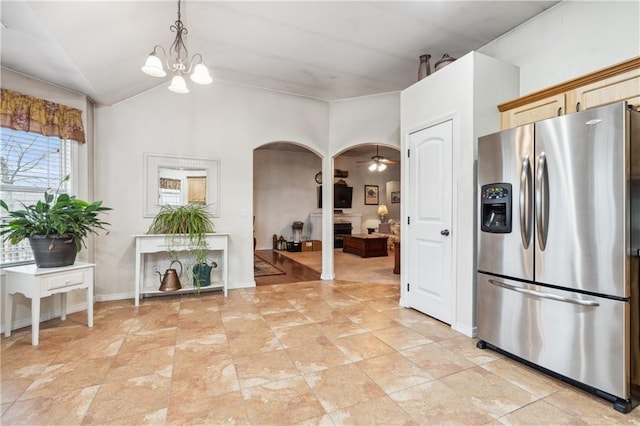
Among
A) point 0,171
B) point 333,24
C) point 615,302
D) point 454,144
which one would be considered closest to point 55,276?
point 0,171

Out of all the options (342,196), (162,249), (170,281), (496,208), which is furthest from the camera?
(342,196)

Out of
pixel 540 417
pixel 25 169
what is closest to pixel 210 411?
pixel 540 417

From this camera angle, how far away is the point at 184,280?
164 inches

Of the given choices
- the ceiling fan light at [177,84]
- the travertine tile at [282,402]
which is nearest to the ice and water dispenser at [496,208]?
the travertine tile at [282,402]

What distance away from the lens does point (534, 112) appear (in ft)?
8.32

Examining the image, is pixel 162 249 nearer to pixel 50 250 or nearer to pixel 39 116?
pixel 50 250

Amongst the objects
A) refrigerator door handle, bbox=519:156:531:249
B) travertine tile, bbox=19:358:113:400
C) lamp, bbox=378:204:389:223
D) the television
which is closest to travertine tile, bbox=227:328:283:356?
travertine tile, bbox=19:358:113:400

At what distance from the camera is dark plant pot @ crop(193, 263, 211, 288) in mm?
4008

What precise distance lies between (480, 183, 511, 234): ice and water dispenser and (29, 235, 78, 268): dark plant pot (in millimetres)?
3822

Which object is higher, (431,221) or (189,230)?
(431,221)

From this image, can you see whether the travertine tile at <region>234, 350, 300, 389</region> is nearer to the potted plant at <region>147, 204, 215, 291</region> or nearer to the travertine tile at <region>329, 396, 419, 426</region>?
the travertine tile at <region>329, 396, 419, 426</region>

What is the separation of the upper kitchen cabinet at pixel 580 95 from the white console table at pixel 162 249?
140 inches

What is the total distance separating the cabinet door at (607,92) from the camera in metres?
1.98

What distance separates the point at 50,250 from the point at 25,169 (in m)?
0.97
